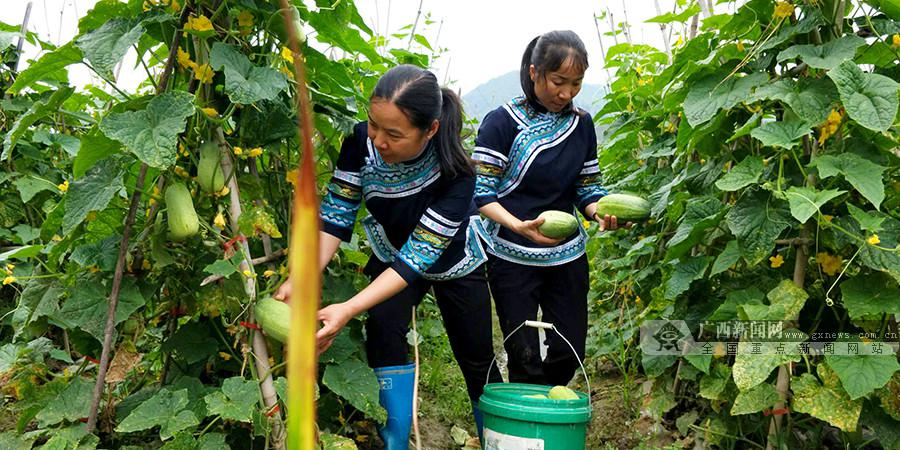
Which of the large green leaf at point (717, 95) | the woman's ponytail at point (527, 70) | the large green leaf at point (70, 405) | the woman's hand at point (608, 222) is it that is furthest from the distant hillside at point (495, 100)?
the large green leaf at point (70, 405)

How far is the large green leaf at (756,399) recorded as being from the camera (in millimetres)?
1940

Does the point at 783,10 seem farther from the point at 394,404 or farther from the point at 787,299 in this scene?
the point at 394,404

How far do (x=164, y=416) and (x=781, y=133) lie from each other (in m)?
1.60

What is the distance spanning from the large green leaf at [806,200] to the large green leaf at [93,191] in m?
1.52

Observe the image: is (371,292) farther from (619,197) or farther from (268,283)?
(619,197)

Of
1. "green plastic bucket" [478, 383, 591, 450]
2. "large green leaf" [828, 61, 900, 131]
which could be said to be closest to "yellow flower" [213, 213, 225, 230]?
"green plastic bucket" [478, 383, 591, 450]

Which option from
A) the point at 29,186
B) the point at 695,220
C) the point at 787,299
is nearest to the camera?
the point at 787,299

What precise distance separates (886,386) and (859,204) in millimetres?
467

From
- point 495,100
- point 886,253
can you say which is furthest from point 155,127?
point 495,100

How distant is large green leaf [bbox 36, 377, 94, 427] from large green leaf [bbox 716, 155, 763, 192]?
1627mm

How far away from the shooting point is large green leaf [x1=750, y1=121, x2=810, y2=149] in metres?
1.84

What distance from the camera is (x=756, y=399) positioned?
76.8 inches

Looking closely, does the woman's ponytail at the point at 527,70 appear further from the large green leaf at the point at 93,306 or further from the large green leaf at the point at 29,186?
the large green leaf at the point at 29,186

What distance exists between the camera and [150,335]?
2633 mm
